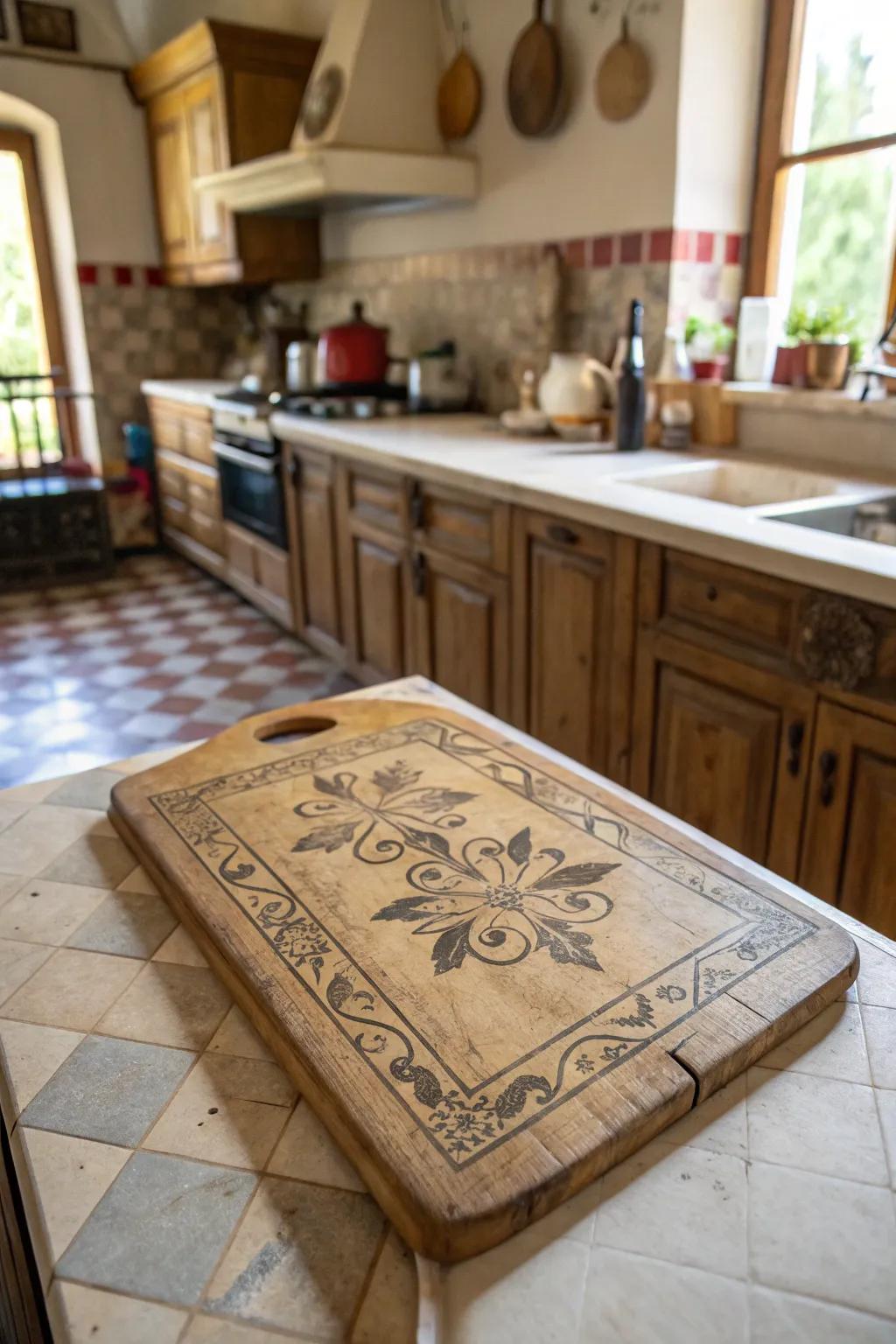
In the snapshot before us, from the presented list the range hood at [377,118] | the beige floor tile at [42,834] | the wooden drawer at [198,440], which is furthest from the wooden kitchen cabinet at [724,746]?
the wooden drawer at [198,440]

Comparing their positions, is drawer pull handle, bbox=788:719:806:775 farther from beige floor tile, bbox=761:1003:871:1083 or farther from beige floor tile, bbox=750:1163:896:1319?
beige floor tile, bbox=750:1163:896:1319

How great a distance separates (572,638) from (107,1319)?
5.88 ft

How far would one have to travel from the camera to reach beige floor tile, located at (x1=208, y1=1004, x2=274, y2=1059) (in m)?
0.65

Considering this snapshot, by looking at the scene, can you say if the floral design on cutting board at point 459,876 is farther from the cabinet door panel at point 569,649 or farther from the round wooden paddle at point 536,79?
the round wooden paddle at point 536,79

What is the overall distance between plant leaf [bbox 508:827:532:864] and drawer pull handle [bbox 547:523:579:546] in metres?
1.31

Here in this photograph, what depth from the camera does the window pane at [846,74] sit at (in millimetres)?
2361

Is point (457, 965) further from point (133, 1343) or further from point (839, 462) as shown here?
point (839, 462)

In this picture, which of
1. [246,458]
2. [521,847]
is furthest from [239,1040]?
[246,458]

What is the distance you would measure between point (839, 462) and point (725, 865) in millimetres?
1893

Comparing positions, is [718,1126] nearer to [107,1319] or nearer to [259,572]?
[107,1319]

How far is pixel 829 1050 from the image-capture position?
639 mm

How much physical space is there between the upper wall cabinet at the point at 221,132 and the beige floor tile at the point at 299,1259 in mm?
4379

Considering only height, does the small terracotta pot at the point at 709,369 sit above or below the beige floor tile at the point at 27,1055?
above

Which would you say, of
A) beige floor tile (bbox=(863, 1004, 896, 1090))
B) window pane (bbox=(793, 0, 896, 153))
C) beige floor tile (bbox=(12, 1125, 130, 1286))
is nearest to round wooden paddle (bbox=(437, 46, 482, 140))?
window pane (bbox=(793, 0, 896, 153))
